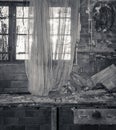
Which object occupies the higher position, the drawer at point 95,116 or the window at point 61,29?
the window at point 61,29

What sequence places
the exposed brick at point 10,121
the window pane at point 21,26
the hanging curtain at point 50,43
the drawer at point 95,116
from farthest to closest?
the window pane at point 21,26 → the hanging curtain at point 50,43 → the exposed brick at point 10,121 → the drawer at point 95,116

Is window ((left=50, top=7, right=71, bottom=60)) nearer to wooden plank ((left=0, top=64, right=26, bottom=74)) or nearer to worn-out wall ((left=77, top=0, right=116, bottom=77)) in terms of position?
worn-out wall ((left=77, top=0, right=116, bottom=77))

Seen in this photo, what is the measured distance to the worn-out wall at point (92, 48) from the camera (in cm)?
528

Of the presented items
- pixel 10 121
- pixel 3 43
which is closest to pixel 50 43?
pixel 3 43

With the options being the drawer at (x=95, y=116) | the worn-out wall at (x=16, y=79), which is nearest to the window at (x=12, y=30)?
the worn-out wall at (x=16, y=79)

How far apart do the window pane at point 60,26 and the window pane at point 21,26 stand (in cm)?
60

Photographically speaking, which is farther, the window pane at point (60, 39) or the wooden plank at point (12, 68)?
the wooden plank at point (12, 68)

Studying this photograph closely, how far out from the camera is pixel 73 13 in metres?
5.19

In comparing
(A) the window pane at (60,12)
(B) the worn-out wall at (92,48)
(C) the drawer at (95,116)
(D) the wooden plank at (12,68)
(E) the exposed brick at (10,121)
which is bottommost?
(E) the exposed brick at (10,121)

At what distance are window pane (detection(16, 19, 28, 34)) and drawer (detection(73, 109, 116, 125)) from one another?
7.16ft

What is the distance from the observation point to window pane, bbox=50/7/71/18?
5180 mm

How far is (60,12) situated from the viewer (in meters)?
5.19

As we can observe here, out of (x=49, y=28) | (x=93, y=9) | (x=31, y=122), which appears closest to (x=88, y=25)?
(x=93, y=9)

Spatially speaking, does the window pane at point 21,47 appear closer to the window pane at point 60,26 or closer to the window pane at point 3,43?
the window pane at point 3,43
